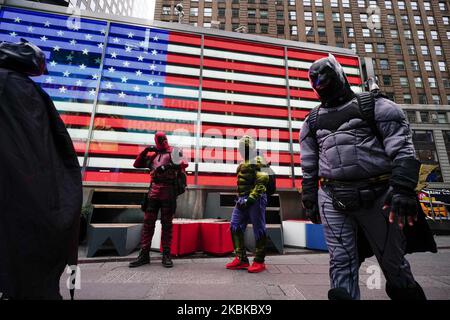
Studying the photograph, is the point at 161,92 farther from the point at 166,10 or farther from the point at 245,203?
the point at 166,10

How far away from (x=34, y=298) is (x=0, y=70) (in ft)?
4.45

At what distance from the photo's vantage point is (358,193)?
145cm

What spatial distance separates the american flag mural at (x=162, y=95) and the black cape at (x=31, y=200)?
4.47 metres

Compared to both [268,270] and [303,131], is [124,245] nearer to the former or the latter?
[268,270]

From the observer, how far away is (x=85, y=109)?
5891 millimetres

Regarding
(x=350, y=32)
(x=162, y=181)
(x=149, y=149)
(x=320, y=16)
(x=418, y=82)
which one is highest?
(x=320, y=16)

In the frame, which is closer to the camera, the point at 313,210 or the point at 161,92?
the point at 313,210

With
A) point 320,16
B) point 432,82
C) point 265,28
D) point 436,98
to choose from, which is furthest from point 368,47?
point 265,28

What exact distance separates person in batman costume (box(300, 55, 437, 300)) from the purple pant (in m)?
1.72

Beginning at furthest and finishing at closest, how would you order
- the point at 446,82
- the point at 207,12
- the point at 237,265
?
the point at 446,82 → the point at 207,12 → the point at 237,265

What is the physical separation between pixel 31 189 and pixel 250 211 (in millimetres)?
2703

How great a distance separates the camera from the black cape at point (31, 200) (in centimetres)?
117

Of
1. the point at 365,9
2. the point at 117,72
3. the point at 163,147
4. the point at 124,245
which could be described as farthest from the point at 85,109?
the point at 365,9

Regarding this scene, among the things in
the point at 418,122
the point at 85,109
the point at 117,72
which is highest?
the point at 418,122
